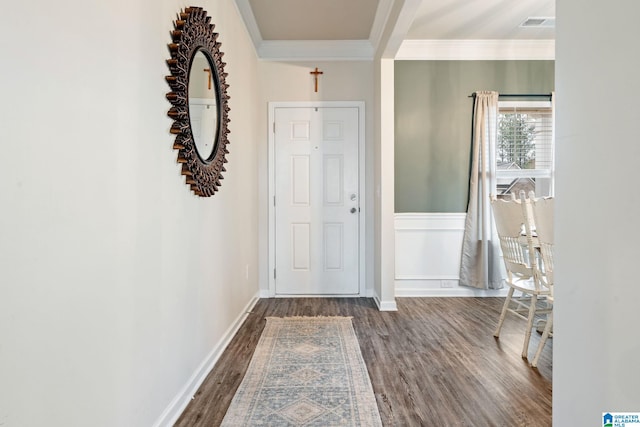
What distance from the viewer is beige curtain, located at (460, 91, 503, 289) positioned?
3.78m

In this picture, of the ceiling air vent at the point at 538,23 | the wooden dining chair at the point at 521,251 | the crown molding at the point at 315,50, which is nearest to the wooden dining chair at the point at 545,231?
the wooden dining chair at the point at 521,251

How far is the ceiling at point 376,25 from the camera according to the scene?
3001 millimetres

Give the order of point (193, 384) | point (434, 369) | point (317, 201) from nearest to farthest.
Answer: point (193, 384), point (434, 369), point (317, 201)

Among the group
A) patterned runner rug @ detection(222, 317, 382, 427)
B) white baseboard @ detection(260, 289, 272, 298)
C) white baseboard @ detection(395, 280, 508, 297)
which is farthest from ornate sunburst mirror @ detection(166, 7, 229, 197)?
white baseboard @ detection(395, 280, 508, 297)

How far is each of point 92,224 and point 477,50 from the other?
414 centimetres

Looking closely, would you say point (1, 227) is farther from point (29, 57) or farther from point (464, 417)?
point (464, 417)

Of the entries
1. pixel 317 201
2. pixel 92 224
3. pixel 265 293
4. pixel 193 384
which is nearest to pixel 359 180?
pixel 317 201

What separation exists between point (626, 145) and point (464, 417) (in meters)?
1.52

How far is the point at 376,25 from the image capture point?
3.30 metres

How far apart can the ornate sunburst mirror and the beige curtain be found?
A: 8.94 ft

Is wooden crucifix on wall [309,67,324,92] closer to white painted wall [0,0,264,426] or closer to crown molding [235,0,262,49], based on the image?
crown molding [235,0,262,49]

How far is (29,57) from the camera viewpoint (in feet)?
2.82

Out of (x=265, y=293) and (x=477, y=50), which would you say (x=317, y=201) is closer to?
(x=265, y=293)

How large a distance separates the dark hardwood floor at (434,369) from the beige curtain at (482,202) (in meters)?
0.48
